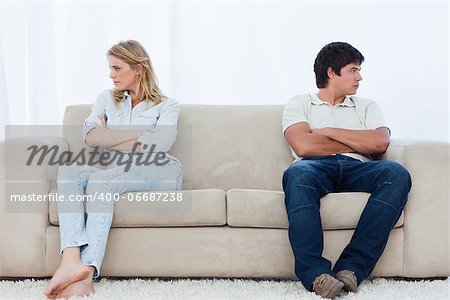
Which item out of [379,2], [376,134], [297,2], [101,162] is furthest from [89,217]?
[379,2]

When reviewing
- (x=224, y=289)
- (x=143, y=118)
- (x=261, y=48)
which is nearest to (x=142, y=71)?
(x=143, y=118)

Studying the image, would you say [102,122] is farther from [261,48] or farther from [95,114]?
[261,48]

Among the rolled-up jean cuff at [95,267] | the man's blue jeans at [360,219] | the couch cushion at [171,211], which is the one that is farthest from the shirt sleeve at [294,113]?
the rolled-up jean cuff at [95,267]

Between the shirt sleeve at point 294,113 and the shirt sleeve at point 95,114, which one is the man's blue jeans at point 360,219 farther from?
the shirt sleeve at point 95,114

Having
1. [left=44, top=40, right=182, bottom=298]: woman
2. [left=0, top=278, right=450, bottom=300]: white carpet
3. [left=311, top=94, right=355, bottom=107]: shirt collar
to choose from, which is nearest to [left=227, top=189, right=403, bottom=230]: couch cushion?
[left=0, top=278, right=450, bottom=300]: white carpet

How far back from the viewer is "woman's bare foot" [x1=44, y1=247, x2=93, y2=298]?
2.48m

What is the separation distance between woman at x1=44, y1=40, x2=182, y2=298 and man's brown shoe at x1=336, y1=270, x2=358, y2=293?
33.1 inches

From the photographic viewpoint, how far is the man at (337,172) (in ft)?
8.41

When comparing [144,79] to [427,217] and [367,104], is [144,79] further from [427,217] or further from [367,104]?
[427,217]

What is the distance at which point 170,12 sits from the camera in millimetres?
3998

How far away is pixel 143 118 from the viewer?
315 cm

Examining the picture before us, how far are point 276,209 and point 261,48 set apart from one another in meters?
1.46

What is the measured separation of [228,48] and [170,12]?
388 millimetres

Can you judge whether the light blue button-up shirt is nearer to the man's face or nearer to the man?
the man
